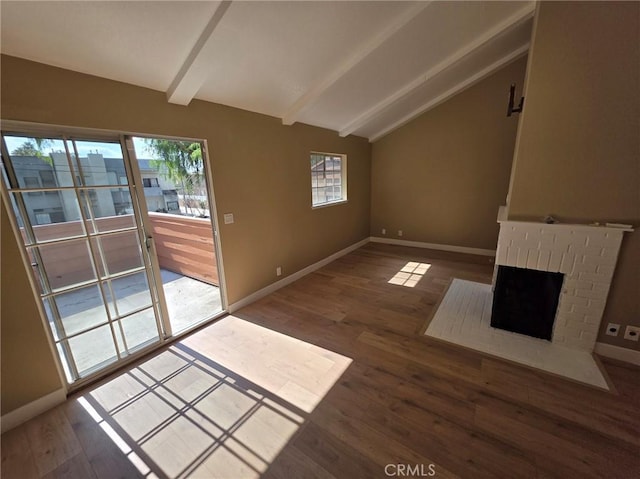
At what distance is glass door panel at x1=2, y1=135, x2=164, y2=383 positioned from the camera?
1741 mm

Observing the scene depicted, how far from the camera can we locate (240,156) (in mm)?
2930

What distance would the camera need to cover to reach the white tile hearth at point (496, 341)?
205 centimetres

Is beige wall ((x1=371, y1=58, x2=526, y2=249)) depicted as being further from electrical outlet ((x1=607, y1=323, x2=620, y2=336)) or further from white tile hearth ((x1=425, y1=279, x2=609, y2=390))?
electrical outlet ((x1=607, y1=323, x2=620, y2=336))

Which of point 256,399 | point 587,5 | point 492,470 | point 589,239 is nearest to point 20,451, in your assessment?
point 256,399

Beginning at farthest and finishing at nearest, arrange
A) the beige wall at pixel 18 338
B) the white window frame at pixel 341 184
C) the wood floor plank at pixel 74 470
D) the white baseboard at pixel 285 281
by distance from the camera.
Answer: the white window frame at pixel 341 184 → the white baseboard at pixel 285 281 → the beige wall at pixel 18 338 → the wood floor plank at pixel 74 470

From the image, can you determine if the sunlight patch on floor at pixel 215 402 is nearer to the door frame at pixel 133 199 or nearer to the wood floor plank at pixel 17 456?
the door frame at pixel 133 199

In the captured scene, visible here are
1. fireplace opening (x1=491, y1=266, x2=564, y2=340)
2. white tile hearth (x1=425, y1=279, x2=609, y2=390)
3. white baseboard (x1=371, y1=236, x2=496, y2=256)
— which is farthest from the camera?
white baseboard (x1=371, y1=236, x2=496, y2=256)

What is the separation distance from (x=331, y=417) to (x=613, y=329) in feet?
8.06

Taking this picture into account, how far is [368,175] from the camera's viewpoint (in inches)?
223

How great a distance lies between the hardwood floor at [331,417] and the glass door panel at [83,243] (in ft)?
1.14

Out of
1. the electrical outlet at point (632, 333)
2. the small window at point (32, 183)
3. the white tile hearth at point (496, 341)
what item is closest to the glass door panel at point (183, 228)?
the small window at point (32, 183)

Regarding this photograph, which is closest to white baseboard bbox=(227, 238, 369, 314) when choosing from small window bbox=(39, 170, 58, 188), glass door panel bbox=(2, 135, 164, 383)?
glass door panel bbox=(2, 135, 164, 383)

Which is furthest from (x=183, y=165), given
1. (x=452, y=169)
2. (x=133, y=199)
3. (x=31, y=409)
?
(x=452, y=169)

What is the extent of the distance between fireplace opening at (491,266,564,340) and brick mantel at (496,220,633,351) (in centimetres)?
5
